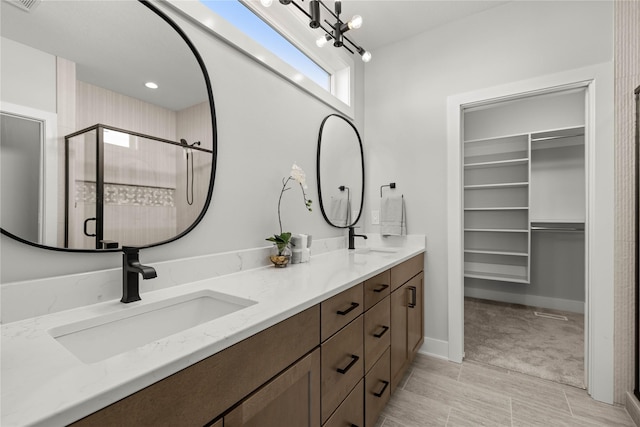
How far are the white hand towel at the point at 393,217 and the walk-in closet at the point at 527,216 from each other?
130cm

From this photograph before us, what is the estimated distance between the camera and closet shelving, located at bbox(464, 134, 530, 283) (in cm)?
338

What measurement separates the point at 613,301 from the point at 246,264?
2.20 m

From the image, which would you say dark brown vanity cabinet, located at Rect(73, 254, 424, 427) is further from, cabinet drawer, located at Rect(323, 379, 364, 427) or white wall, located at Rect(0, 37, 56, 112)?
white wall, located at Rect(0, 37, 56, 112)

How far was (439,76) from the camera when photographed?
2402mm

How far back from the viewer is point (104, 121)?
0.99 metres

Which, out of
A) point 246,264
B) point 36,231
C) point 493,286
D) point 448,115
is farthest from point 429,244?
point 36,231

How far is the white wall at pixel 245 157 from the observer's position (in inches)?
50.7

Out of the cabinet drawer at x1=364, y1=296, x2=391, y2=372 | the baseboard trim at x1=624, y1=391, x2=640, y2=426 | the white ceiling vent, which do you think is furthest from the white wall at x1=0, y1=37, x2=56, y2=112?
the baseboard trim at x1=624, y1=391, x2=640, y2=426

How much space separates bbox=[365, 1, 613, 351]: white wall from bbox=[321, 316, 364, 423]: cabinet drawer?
4.40ft

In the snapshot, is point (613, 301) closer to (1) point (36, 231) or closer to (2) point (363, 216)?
(2) point (363, 216)

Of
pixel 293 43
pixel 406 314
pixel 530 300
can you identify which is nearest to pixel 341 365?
pixel 406 314

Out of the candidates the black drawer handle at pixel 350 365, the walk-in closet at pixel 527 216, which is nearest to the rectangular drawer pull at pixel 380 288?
the black drawer handle at pixel 350 365

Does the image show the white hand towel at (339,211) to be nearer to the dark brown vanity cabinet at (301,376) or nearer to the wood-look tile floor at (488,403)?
the dark brown vanity cabinet at (301,376)

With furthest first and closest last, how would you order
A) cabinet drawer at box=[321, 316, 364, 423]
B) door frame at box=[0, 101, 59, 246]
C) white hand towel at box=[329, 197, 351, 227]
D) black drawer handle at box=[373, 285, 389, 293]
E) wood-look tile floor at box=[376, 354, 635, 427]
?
white hand towel at box=[329, 197, 351, 227] → wood-look tile floor at box=[376, 354, 635, 427] → black drawer handle at box=[373, 285, 389, 293] → cabinet drawer at box=[321, 316, 364, 423] → door frame at box=[0, 101, 59, 246]
